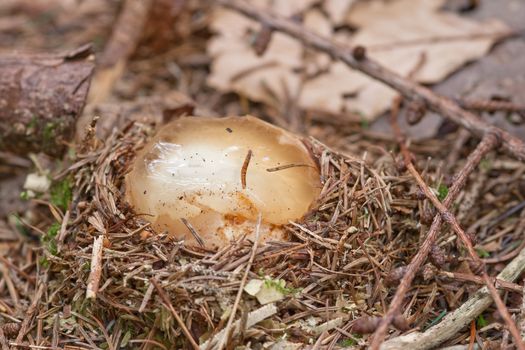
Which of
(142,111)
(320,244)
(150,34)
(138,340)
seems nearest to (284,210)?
(320,244)

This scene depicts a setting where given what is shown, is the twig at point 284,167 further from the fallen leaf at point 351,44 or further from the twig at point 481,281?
the fallen leaf at point 351,44

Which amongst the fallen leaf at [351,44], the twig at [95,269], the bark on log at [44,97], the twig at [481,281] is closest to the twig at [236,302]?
the twig at [95,269]

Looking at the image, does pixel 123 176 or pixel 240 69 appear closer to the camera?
pixel 123 176

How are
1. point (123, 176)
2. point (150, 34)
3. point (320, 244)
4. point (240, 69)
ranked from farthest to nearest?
point (150, 34) → point (240, 69) → point (123, 176) → point (320, 244)

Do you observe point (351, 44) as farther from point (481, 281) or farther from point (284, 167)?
point (481, 281)

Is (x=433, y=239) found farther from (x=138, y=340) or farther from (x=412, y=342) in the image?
(x=138, y=340)

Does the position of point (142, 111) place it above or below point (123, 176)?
below

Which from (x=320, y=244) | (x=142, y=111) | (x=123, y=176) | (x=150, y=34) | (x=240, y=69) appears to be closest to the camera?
(x=320, y=244)
